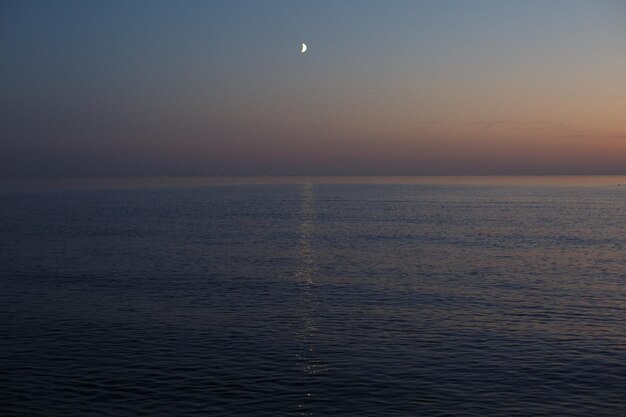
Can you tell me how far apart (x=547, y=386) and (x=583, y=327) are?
1095cm

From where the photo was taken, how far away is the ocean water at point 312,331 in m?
26.2

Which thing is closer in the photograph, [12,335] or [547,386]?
→ [547,386]

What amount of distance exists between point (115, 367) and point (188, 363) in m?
3.06

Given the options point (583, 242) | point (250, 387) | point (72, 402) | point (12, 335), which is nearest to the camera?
point (72, 402)

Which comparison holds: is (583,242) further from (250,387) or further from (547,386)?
(250,387)

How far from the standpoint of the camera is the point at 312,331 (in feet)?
121

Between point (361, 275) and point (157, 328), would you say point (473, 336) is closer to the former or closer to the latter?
point (157, 328)

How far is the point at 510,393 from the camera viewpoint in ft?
87.9

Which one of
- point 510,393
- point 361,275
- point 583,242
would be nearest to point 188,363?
point 510,393

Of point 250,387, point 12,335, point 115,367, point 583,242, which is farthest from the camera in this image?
point 583,242

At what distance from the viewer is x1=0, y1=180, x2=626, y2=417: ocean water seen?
26.2 metres

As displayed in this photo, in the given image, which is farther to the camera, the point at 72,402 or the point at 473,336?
the point at 473,336

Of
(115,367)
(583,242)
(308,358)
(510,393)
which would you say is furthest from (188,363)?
(583,242)

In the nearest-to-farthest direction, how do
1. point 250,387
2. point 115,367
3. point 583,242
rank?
point 250,387, point 115,367, point 583,242
